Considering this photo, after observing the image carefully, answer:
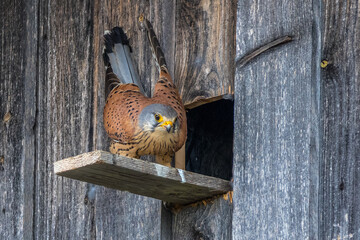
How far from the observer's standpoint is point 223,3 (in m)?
3.04

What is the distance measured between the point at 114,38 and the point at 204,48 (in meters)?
0.47

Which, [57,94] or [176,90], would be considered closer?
[176,90]

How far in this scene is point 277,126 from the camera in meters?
2.61

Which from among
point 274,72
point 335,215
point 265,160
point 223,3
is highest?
point 223,3

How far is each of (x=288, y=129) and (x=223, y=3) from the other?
74 cm

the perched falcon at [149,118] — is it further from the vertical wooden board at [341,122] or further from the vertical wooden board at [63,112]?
the vertical wooden board at [341,122]

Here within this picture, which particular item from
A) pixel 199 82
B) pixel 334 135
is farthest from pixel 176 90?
pixel 334 135

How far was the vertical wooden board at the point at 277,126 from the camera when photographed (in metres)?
2.48

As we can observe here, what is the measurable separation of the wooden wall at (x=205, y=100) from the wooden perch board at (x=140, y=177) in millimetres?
114

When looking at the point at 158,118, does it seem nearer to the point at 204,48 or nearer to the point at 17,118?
the point at 204,48

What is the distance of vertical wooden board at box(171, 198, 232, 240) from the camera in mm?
2816

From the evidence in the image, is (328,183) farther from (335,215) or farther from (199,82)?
(199,82)

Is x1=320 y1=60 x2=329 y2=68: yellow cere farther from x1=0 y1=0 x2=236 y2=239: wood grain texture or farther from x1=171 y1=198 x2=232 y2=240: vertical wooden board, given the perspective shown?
x1=171 y1=198 x2=232 y2=240: vertical wooden board

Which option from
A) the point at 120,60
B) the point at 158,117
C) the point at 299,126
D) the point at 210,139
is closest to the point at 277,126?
the point at 299,126
